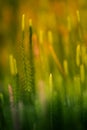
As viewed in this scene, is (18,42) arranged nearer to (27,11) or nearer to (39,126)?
(27,11)

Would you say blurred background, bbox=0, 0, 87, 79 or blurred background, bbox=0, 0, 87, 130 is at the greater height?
blurred background, bbox=0, 0, 87, 79

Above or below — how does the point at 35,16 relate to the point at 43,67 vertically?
above

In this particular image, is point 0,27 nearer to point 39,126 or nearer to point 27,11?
point 27,11

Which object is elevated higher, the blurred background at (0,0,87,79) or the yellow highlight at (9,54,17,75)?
the blurred background at (0,0,87,79)

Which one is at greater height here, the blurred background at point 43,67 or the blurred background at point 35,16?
the blurred background at point 35,16

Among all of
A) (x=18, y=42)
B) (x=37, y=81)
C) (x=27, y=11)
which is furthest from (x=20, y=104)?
(x=27, y=11)

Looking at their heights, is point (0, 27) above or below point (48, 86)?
above

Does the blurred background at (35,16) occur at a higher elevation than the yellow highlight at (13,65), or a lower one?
higher

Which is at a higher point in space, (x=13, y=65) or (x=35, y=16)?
(x=35, y=16)

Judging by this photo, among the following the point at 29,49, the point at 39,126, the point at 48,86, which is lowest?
the point at 39,126
